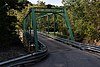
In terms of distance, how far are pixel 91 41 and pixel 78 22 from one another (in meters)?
5.70

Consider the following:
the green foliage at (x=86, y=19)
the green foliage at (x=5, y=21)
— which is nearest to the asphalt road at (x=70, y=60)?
the green foliage at (x=5, y=21)

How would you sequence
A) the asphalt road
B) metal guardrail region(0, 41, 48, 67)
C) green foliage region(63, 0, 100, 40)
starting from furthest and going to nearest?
green foliage region(63, 0, 100, 40) → the asphalt road → metal guardrail region(0, 41, 48, 67)

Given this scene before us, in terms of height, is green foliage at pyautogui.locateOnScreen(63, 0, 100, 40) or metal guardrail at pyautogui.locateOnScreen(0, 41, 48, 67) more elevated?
green foliage at pyautogui.locateOnScreen(63, 0, 100, 40)

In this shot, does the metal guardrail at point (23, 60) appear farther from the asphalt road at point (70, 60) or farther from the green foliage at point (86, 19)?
the green foliage at point (86, 19)

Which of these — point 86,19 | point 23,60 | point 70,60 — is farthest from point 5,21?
point 86,19

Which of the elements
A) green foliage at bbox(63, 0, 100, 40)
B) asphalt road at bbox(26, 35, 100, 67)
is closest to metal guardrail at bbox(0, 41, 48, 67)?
asphalt road at bbox(26, 35, 100, 67)

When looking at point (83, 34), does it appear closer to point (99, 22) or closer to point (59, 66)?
point (99, 22)

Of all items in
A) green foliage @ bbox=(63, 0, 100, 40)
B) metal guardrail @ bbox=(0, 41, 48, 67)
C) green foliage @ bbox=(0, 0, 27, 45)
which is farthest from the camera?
green foliage @ bbox=(63, 0, 100, 40)

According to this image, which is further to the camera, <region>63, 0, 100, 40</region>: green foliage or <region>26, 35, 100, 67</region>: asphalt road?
<region>63, 0, 100, 40</region>: green foliage

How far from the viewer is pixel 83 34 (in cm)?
5828

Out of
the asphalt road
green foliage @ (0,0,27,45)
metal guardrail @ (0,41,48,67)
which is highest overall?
green foliage @ (0,0,27,45)

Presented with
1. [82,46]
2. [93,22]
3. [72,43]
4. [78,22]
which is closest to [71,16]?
[78,22]

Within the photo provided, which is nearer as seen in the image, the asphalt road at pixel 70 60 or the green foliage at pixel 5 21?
the asphalt road at pixel 70 60

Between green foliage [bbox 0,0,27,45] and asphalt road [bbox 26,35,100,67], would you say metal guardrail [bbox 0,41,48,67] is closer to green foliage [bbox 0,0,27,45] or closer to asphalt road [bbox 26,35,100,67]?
asphalt road [bbox 26,35,100,67]
